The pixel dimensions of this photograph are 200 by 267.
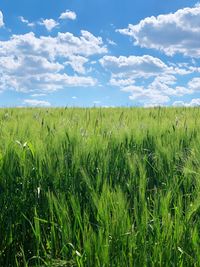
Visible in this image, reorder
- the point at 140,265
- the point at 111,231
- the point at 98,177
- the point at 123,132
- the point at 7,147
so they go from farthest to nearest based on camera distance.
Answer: the point at 123,132, the point at 7,147, the point at 98,177, the point at 111,231, the point at 140,265

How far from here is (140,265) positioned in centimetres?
177

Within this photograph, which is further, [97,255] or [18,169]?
[18,169]

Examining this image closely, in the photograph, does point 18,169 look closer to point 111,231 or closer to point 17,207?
point 17,207

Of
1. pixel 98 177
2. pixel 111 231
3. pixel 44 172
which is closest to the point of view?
pixel 111 231

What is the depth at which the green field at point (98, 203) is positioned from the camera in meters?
1.85

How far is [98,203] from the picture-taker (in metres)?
2.12

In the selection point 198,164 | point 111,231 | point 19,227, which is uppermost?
point 198,164

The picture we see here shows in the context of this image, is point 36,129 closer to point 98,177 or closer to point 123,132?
point 123,132

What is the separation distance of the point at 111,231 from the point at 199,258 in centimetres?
38

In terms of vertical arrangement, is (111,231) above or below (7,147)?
below

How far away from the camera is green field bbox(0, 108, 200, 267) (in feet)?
6.07

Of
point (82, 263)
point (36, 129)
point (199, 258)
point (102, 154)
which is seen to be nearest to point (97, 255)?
point (82, 263)

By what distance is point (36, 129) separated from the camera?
13.8 feet

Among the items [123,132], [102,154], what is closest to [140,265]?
[102,154]
